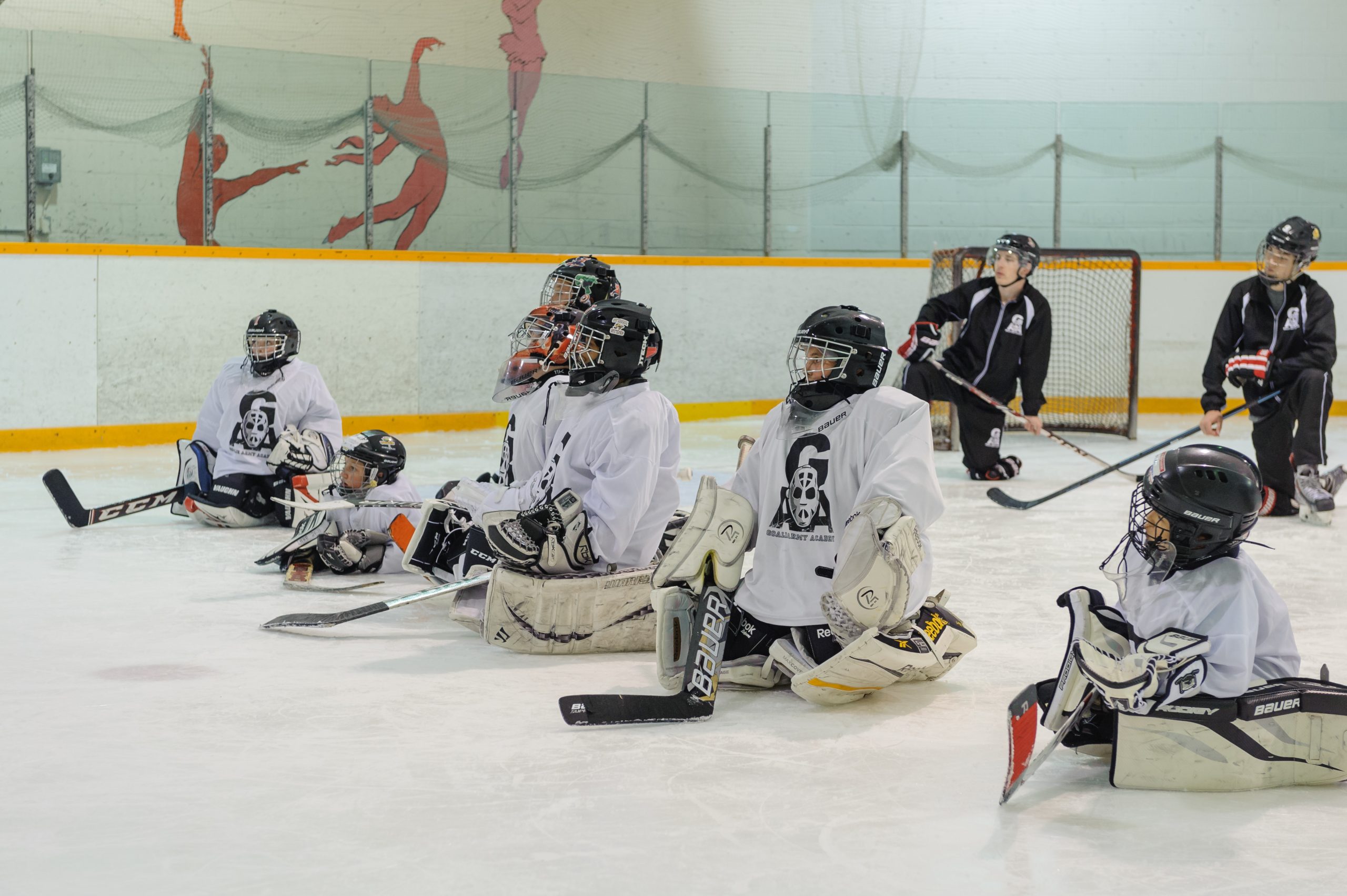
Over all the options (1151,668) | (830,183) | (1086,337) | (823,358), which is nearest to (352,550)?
(823,358)

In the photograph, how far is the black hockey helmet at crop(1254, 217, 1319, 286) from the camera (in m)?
6.16

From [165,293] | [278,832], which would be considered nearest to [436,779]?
[278,832]

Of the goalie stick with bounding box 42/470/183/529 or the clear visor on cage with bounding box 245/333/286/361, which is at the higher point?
the clear visor on cage with bounding box 245/333/286/361

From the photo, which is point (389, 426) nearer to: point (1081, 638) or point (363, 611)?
point (363, 611)

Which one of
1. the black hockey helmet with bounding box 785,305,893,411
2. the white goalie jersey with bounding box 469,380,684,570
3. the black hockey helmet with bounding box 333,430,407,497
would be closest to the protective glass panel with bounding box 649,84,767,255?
the black hockey helmet with bounding box 333,430,407,497

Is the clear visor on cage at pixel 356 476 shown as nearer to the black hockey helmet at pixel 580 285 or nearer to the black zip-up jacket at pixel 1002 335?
the black hockey helmet at pixel 580 285

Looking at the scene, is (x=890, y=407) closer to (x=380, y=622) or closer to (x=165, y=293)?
(x=380, y=622)

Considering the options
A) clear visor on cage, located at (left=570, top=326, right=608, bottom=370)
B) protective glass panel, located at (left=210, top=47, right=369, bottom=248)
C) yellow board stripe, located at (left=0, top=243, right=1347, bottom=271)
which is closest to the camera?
clear visor on cage, located at (left=570, top=326, right=608, bottom=370)

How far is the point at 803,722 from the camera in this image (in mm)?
3064

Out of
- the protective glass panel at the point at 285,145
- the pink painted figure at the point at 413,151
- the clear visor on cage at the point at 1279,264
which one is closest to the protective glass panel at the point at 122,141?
the protective glass panel at the point at 285,145

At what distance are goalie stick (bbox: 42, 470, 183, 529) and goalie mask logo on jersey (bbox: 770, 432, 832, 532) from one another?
11.3 ft

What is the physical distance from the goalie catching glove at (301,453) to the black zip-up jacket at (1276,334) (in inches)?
145

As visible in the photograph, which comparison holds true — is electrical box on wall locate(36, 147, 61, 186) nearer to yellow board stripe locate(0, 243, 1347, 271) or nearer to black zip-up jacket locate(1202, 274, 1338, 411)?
yellow board stripe locate(0, 243, 1347, 271)

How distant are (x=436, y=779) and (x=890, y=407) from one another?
4.02 feet
